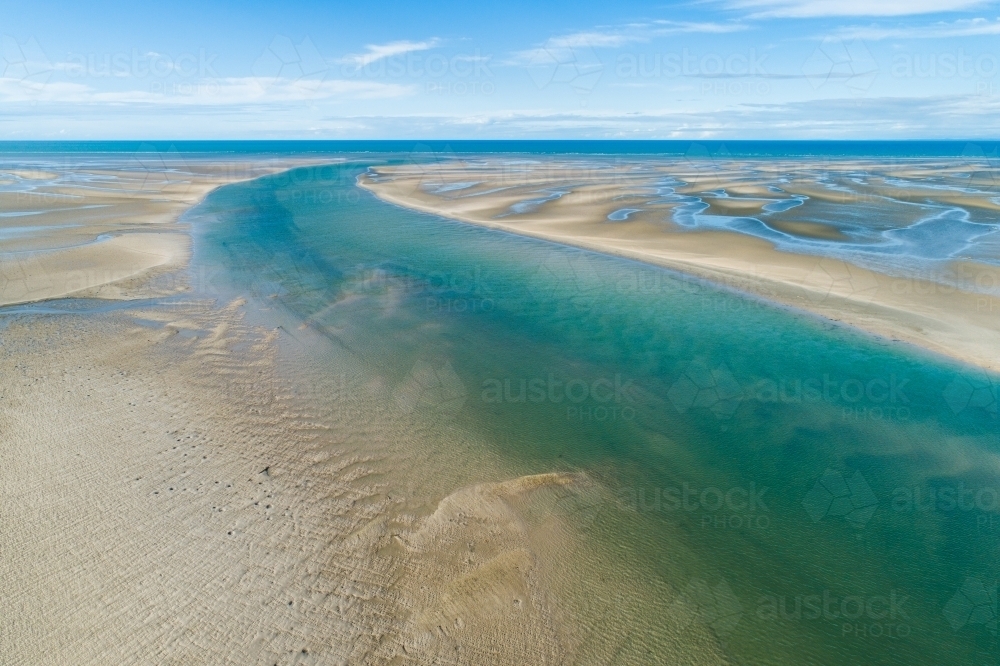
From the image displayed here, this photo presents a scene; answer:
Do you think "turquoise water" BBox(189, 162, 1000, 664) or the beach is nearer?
the beach

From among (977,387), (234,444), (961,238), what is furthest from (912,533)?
(961,238)

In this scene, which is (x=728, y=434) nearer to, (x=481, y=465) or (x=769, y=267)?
(x=481, y=465)

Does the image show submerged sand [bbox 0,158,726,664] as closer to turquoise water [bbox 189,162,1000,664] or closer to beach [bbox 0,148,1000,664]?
beach [bbox 0,148,1000,664]

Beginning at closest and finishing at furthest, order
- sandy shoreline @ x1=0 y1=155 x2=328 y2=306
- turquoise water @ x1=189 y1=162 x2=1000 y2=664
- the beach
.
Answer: the beach → turquoise water @ x1=189 y1=162 x2=1000 y2=664 → sandy shoreline @ x1=0 y1=155 x2=328 y2=306

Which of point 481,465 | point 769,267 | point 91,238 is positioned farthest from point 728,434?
point 91,238

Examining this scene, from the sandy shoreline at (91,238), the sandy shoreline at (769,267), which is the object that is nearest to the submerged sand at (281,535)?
the sandy shoreline at (91,238)

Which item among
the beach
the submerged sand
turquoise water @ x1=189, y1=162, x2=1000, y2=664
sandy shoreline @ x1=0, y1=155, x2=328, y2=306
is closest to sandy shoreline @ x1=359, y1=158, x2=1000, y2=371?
the beach

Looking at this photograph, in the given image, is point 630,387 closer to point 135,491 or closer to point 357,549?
point 357,549
